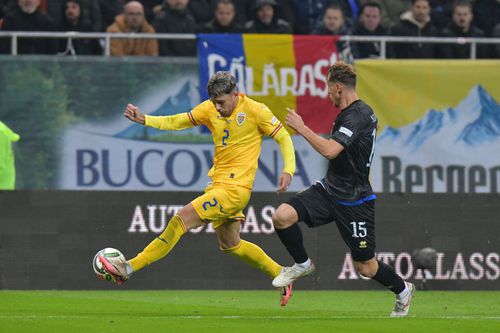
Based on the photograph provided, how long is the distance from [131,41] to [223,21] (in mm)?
1317

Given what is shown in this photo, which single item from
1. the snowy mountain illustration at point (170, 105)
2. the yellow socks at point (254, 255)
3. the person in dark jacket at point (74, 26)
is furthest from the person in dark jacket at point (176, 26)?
the yellow socks at point (254, 255)

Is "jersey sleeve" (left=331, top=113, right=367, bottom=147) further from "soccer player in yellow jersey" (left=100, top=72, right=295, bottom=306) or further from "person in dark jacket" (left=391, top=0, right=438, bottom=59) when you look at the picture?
"person in dark jacket" (left=391, top=0, right=438, bottom=59)

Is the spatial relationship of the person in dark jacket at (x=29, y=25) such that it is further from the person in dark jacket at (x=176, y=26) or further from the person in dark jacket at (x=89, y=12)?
the person in dark jacket at (x=176, y=26)

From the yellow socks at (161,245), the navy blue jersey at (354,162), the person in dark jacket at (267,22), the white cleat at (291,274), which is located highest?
the person in dark jacket at (267,22)

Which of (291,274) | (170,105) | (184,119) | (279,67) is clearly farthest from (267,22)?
(291,274)

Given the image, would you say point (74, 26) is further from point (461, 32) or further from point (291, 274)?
point (291, 274)

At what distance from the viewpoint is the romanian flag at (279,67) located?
1922 cm

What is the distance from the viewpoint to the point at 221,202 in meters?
13.7

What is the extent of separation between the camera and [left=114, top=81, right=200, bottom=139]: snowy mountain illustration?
19500 millimetres

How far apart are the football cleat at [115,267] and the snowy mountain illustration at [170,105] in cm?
635

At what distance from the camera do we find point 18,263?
1694 cm
